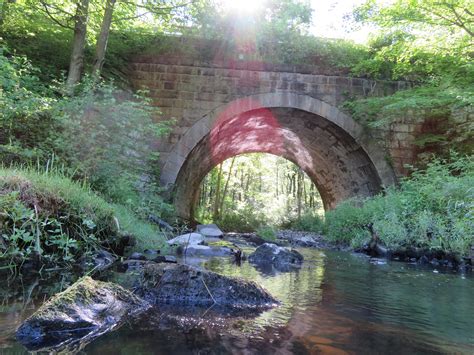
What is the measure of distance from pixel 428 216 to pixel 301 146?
25.6 feet

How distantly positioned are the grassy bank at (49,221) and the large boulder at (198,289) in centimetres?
119

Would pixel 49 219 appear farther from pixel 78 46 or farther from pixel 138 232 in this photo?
pixel 78 46

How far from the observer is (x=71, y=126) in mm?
5711

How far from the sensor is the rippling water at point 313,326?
1.94 metres

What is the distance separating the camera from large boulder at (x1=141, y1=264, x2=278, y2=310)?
2.73 m

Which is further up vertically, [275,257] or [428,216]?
[428,216]

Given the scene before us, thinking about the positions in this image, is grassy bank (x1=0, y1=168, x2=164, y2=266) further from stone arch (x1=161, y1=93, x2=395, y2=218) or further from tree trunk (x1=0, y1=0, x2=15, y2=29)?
stone arch (x1=161, y1=93, x2=395, y2=218)

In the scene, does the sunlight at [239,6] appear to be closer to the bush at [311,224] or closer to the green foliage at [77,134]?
the green foliage at [77,134]

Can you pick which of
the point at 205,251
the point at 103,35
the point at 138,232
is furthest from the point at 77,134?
the point at 103,35

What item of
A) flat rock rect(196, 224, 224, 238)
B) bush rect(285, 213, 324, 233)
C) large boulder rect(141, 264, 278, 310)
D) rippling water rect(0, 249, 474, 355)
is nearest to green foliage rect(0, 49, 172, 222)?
large boulder rect(141, 264, 278, 310)

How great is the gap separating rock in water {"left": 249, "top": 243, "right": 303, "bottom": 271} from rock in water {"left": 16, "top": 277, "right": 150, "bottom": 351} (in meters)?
2.96

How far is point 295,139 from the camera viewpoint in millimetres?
14211

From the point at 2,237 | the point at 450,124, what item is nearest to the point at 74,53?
the point at 2,237

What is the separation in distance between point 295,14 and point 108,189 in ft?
26.8
